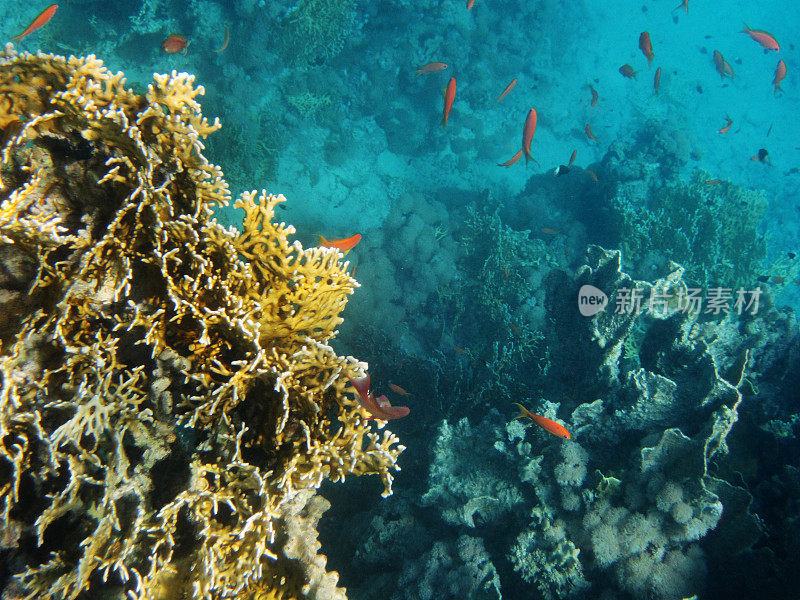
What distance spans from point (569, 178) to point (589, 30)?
19725 mm

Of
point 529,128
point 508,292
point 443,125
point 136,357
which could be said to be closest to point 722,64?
point 443,125

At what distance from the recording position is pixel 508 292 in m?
8.22

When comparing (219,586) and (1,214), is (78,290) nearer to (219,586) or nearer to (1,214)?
(1,214)

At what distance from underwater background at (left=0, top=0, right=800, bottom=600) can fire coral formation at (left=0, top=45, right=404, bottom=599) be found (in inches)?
108

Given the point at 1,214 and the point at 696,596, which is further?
the point at 696,596

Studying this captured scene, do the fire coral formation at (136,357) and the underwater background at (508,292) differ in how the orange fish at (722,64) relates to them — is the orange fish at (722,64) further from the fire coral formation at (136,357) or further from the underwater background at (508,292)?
the fire coral formation at (136,357)

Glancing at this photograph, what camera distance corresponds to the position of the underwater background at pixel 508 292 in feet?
12.8

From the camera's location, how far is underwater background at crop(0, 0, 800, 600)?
12.8ft

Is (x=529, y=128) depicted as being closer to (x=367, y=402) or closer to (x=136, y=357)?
(x=367, y=402)

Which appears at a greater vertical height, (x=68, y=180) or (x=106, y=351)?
(x=68, y=180)

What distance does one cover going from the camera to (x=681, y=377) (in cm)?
492

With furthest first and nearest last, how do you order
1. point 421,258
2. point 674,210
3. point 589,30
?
point 589,30 < point 674,210 < point 421,258

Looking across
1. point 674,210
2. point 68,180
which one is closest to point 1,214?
point 68,180

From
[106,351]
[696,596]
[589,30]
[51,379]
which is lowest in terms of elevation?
[696,596]
